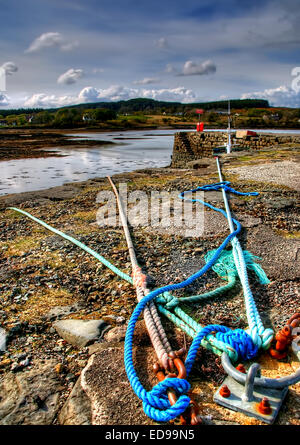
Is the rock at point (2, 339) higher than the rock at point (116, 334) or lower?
lower

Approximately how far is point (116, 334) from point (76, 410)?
66 cm

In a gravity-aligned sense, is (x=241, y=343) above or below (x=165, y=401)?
above

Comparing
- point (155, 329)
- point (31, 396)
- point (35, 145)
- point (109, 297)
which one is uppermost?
point (35, 145)

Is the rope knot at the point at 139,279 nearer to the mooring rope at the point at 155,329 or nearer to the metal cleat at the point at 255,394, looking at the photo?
the mooring rope at the point at 155,329

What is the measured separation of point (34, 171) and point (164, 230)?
43.3ft

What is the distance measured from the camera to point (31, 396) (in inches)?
71.4

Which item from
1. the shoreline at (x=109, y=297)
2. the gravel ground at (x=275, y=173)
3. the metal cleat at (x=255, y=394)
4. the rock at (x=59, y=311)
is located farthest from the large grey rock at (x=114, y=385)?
the gravel ground at (x=275, y=173)

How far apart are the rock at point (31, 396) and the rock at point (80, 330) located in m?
0.25

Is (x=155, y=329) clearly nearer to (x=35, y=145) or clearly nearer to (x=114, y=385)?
(x=114, y=385)

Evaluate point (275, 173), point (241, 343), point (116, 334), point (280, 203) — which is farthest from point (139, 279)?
point (275, 173)

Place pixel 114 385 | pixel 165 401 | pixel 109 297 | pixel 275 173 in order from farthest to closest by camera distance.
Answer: pixel 275 173 → pixel 109 297 → pixel 114 385 → pixel 165 401
